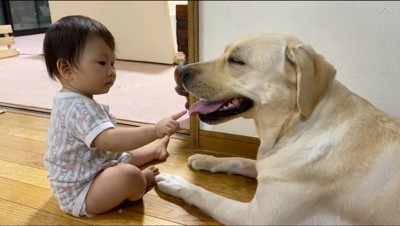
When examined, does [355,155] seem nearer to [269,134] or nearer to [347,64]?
[269,134]

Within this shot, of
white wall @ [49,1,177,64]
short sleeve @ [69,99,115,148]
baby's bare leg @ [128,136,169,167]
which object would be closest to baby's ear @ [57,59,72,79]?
short sleeve @ [69,99,115,148]

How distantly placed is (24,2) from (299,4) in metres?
4.34

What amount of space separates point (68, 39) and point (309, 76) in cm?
74

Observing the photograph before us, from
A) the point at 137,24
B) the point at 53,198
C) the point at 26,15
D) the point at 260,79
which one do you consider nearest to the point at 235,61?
the point at 260,79

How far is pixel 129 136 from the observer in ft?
3.69

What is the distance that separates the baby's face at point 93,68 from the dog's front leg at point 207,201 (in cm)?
41

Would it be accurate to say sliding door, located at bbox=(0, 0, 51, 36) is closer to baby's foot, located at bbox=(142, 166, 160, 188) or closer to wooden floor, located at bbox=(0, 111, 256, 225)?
Answer: wooden floor, located at bbox=(0, 111, 256, 225)

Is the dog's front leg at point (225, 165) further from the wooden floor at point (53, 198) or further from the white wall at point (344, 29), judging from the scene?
the white wall at point (344, 29)

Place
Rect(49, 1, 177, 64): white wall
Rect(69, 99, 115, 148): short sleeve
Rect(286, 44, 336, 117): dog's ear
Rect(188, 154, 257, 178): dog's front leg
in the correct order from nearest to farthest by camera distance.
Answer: Rect(286, 44, 336, 117): dog's ear → Rect(69, 99, 115, 148): short sleeve → Rect(188, 154, 257, 178): dog's front leg → Rect(49, 1, 177, 64): white wall

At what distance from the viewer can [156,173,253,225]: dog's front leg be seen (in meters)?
1.06

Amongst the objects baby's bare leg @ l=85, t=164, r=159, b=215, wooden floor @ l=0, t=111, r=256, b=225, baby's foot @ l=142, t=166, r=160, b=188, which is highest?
baby's bare leg @ l=85, t=164, r=159, b=215

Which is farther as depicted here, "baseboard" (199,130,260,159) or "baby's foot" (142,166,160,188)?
"baseboard" (199,130,260,159)

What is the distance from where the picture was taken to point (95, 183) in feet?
3.71

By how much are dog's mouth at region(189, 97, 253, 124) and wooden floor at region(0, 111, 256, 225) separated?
31 centimetres
